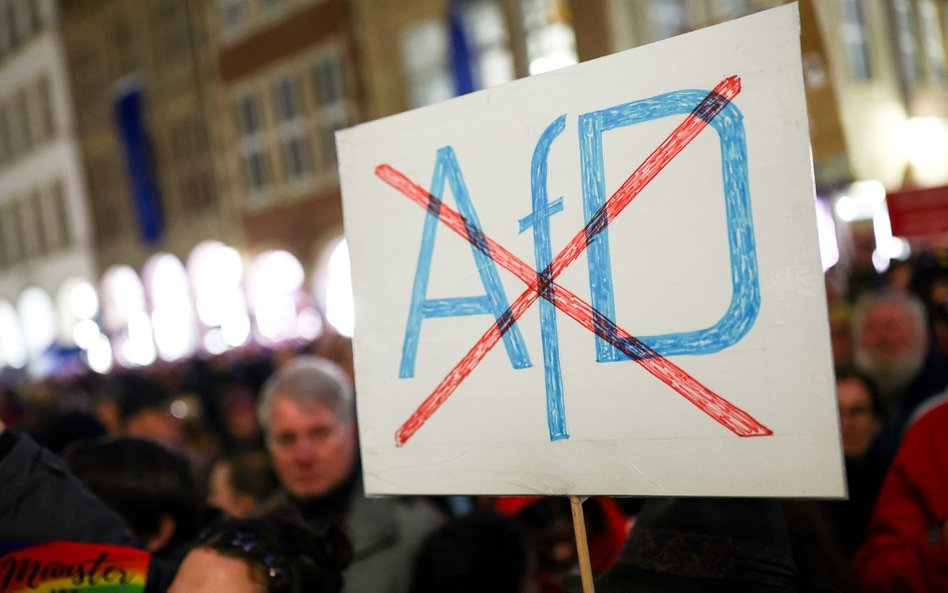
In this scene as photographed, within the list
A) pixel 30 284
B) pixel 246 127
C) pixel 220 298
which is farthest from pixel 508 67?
pixel 30 284

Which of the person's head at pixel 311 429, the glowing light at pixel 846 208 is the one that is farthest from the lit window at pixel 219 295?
the person's head at pixel 311 429

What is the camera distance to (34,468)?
6.06ft

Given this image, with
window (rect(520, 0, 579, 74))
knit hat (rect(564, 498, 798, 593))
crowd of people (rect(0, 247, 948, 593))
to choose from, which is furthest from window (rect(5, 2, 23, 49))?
knit hat (rect(564, 498, 798, 593))

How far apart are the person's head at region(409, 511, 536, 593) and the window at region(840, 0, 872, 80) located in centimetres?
214

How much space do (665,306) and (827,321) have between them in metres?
0.25

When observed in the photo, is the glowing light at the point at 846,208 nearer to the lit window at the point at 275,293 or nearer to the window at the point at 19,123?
the lit window at the point at 275,293

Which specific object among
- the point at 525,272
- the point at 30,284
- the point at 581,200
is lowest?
the point at 525,272

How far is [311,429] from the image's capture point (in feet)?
9.55

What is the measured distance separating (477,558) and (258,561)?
64 centimetres

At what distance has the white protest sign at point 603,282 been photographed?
1373mm

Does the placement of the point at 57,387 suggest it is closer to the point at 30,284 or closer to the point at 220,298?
the point at 220,298

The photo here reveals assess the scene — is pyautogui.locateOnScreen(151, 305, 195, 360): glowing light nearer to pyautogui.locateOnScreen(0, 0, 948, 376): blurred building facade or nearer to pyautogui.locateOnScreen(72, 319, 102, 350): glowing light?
pyautogui.locateOnScreen(0, 0, 948, 376): blurred building facade

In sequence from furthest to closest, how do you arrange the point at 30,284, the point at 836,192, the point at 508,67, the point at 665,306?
the point at 30,284 → the point at 508,67 → the point at 836,192 → the point at 665,306

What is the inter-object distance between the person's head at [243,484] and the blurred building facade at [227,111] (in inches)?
136
